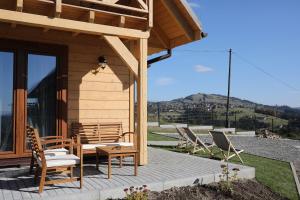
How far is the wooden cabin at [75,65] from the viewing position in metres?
7.03

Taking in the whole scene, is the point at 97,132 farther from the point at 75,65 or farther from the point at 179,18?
the point at 179,18

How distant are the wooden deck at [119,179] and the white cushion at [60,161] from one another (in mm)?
408

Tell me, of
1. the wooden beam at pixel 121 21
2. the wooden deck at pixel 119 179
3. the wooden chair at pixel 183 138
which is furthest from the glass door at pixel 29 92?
the wooden chair at pixel 183 138

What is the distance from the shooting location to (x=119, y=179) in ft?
20.6

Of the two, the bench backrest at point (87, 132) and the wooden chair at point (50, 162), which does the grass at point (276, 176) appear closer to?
the bench backrest at point (87, 132)

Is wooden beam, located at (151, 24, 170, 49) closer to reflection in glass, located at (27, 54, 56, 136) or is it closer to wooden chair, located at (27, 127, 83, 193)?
reflection in glass, located at (27, 54, 56, 136)

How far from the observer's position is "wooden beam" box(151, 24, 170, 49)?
9.58 meters

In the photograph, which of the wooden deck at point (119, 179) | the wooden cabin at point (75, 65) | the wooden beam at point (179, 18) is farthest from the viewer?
the wooden beam at point (179, 18)

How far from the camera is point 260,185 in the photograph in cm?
700

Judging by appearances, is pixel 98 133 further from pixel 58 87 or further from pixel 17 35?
pixel 17 35

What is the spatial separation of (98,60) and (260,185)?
461cm

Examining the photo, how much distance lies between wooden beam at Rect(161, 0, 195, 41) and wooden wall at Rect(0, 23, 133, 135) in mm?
1765

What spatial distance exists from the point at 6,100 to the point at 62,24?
222 cm

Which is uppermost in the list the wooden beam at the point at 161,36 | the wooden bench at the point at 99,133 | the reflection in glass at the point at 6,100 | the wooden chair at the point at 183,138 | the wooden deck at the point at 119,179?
the wooden beam at the point at 161,36
